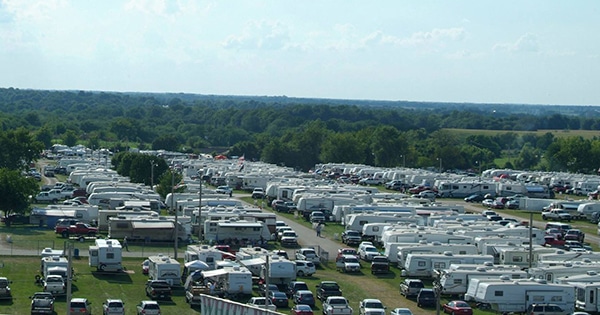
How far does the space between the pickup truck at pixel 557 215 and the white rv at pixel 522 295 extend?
2538cm

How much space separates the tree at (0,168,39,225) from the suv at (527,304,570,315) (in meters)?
25.4

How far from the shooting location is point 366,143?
3787 inches

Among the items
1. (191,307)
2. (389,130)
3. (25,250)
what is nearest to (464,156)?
(389,130)

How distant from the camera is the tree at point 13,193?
44594 millimetres

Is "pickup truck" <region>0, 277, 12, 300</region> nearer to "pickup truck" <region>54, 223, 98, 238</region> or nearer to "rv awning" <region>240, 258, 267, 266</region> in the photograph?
"rv awning" <region>240, 258, 267, 266</region>

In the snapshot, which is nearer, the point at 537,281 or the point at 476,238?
the point at 537,281

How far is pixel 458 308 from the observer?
1089 inches

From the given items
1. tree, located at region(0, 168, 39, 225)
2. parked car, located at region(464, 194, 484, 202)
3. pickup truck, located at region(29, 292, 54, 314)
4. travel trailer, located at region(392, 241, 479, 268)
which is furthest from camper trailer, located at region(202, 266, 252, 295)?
parked car, located at region(464, 194, 484, 202)

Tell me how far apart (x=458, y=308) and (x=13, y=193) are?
2439cm

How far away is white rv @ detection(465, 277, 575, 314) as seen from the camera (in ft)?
94.2

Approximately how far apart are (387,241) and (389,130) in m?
54.7

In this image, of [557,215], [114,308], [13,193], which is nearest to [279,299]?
[114,308]

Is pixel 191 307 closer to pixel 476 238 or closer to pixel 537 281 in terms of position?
pixel 537 281

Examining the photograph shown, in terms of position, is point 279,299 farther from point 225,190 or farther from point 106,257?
point 225,190
